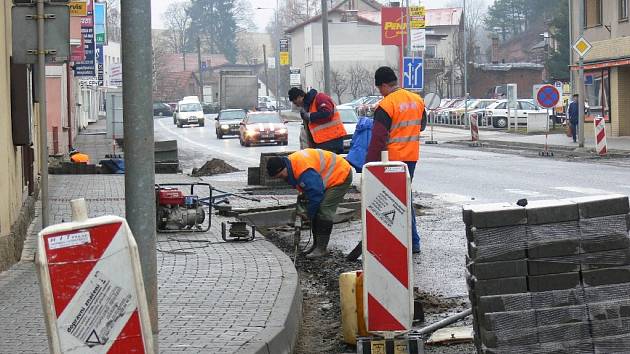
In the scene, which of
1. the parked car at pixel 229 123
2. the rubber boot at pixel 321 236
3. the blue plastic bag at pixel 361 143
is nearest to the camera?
the rubber boot at pixel 321 236

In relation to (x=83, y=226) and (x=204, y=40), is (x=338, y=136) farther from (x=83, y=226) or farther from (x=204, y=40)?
(x=204, y=40)

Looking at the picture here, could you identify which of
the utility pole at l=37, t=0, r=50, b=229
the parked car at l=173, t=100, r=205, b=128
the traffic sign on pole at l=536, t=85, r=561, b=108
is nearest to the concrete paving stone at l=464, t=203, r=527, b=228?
the utility pole at l=37, t=0, r=50, b=229

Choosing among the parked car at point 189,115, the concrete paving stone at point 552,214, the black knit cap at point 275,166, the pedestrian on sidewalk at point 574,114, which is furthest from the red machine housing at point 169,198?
the parked car at point 189,115

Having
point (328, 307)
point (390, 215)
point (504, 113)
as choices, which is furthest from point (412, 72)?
point (390, 215)

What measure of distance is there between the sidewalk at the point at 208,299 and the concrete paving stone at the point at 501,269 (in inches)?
57.2

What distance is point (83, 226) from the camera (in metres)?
5.05

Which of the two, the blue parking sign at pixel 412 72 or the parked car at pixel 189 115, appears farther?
the parked car at pixel 189 115

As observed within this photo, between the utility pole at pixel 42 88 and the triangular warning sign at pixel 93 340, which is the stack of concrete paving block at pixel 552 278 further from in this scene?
the utility pole at pixel 42 88

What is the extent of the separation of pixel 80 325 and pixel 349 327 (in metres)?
3.19

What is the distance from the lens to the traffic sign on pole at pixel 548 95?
3438 cm

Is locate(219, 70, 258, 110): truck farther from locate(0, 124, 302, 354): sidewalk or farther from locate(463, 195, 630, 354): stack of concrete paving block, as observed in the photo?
locate(463, 195, 630, 354): stack of concrete paving block

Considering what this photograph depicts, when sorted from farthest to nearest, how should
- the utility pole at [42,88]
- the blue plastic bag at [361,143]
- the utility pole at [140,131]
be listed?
the blue plastic bag at [361,143]
the utility pole at [42,88]
the utility pole at [140,131]

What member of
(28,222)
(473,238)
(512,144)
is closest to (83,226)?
(473,238)

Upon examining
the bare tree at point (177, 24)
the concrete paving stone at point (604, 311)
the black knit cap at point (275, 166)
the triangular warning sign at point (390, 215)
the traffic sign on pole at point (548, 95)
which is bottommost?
the concrete paving stone at point (604, 311)
